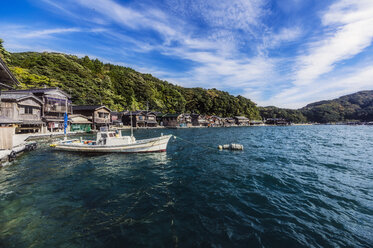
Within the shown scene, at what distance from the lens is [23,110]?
3241cm

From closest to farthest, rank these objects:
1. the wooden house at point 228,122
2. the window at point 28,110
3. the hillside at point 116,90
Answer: the window at point 28,110 → the hillside at point 116,90 → the wooden house at point 228,122

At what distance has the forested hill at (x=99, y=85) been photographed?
58.5 m

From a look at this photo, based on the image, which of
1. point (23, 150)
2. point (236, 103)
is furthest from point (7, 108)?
point (236, 103)

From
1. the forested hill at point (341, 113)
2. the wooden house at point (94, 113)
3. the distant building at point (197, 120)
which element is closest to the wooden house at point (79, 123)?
the wooden house at point (94, 113)

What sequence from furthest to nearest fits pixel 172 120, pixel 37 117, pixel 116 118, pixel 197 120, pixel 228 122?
1. pixel 228 122
2. pixel 197 120
3. pixel 172 120
4. pixel 116 118
5. pixel 37 117

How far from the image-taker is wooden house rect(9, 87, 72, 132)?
126 ft

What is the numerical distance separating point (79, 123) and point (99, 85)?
137 feet

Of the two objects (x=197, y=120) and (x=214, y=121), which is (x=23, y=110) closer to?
(x=197, y=120)

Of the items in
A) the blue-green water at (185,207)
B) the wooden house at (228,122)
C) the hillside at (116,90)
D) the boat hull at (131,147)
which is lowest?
the blue-green water at (185,207)

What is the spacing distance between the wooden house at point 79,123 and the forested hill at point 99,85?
15.8 meters

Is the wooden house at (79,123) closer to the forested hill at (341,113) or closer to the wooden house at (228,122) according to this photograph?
the wooden house at (228,122)

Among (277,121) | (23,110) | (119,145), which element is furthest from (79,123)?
(277,121)

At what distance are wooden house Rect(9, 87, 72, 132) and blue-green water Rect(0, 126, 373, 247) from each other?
109 ft

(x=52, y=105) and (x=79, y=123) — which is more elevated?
(x=52, y=105)
